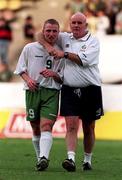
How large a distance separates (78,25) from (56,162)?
8.50 ft

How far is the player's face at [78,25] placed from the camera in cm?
1077

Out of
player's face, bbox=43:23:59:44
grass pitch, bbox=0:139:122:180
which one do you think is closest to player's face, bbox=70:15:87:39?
player's face, bbox=43:23:59:44

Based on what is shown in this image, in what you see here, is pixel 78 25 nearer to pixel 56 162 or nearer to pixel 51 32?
pixel 51 32

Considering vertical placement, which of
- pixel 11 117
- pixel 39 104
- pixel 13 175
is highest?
pixel 39 104

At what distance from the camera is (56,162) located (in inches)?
492

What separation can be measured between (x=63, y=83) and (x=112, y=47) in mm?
11162

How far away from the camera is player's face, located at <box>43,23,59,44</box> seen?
35.6 ft

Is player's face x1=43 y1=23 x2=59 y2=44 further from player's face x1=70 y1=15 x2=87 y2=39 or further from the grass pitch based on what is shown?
the grass pitch

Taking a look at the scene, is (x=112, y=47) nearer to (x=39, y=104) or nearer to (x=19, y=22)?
(x=19, y=22)

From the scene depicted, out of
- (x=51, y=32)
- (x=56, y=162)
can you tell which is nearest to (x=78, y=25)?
(x=51, y=32)

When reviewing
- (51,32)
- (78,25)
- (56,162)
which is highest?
(78,25)

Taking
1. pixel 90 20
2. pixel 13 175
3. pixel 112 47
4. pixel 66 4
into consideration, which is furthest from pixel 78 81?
pixel 66 4

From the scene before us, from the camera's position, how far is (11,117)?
1883 cm

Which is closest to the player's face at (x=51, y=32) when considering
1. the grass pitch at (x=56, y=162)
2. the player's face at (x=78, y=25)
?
the player's face at (x=78, y=25)
